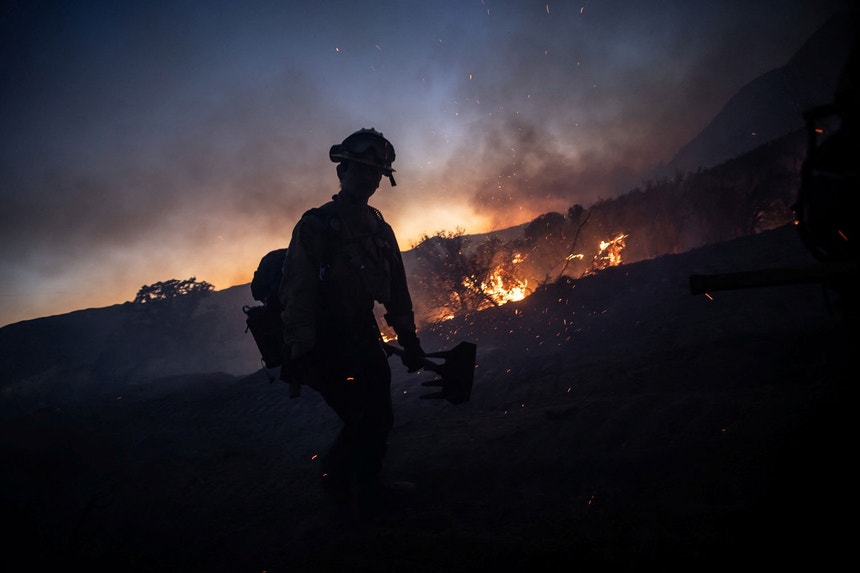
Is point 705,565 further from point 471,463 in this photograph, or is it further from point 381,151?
point 381,151

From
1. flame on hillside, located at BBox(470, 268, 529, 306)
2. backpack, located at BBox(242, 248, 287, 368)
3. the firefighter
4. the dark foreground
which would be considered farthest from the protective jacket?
flame on hillside, located at BBox(470, 268, 529, 306)

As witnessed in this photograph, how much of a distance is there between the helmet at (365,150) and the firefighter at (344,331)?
13 millimetres

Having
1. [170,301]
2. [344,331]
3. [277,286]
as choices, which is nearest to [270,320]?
[277,286]

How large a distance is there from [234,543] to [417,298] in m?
29.6

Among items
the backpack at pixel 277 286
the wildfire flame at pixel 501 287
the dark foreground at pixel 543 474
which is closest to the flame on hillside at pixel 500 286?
the wildfire flame at pixel 501 287

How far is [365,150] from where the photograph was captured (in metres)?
3.29

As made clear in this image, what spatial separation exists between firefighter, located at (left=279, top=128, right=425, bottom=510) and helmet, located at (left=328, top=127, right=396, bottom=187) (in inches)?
0.5

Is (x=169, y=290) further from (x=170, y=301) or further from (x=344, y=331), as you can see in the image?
(x=344, y=331)

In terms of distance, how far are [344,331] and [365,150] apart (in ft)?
5.34

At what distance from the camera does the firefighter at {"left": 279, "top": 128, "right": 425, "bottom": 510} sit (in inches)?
110

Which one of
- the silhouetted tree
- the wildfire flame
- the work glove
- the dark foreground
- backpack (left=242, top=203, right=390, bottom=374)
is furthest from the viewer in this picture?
→ the silhouetted tree

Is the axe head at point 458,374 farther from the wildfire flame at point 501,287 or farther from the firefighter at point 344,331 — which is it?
the wildfire flame at point 501,287

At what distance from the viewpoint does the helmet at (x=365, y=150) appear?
3.29m

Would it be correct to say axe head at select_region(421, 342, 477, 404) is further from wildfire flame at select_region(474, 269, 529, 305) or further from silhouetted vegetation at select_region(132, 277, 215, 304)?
silhouetted vegetation at select_region(132, 277, 215, 304)
